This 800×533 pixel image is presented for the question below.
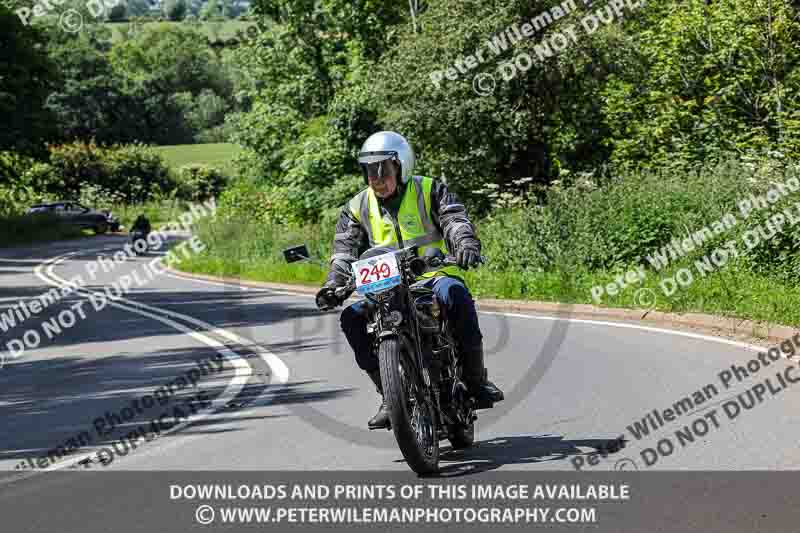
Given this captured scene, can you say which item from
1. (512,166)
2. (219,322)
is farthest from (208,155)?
(219,322)

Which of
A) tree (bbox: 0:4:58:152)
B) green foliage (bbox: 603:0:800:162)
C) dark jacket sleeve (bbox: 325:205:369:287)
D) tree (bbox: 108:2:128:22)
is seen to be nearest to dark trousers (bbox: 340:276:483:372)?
dark jacket sleeve (bbox: 325:205:369:287)

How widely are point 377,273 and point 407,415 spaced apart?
792mm

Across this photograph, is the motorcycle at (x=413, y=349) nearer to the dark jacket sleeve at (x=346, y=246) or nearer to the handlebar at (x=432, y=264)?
the handlebar at (x=432, y=264)

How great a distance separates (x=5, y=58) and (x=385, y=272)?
2135 inches

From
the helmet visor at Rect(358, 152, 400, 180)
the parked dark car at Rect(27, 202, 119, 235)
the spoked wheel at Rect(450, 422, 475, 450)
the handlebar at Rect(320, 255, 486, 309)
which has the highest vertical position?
the parked dark car at Rect(27, 202, 119, 235)

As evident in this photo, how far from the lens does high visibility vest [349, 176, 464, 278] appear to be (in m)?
7.44

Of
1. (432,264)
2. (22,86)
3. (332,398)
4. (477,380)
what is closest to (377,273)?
(432,264)

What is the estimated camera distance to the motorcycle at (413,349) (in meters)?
6.58

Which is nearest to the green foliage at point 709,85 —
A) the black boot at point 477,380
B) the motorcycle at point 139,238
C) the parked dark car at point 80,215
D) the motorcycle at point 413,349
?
the black boot at point 477,380

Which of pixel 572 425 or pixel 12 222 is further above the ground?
pixel 12 222

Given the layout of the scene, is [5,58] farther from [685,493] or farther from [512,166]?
[685,493]

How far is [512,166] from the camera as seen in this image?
3262 cm

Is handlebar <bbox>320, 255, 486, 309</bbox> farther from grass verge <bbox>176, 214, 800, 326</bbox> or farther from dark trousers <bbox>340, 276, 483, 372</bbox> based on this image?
grass verge <bbox>176, 214, 800, 326</bbox>

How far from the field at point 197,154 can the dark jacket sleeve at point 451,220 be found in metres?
93.0
